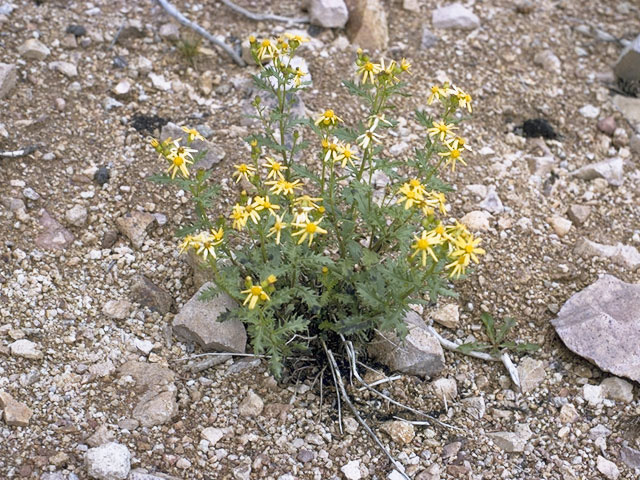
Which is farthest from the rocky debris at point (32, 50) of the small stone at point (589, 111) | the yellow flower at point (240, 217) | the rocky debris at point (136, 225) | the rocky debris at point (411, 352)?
the small stone at point (589, 111)

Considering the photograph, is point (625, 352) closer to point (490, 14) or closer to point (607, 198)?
point (607, 198)

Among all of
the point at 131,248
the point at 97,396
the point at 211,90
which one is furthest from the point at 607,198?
the point at 97,396

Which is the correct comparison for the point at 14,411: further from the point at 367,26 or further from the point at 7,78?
the point at 367,26

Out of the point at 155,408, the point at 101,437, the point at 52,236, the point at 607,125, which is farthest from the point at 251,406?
the point at 607,125

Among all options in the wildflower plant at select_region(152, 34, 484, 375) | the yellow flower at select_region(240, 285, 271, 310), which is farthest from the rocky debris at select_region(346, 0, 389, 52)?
the yellow flower at select_region(240, 285, 271, 310)

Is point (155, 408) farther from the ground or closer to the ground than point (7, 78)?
closer to the ground
